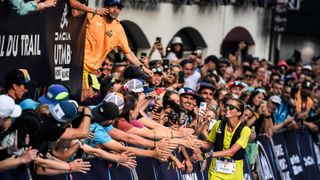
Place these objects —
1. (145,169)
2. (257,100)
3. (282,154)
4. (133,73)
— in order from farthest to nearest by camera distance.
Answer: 1. (282,154)
2. (257,100)
3. (133,73)
4. (145,169)

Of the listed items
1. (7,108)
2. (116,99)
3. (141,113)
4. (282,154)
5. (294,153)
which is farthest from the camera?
(294,153)

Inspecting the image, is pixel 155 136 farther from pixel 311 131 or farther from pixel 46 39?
pixel 311 131

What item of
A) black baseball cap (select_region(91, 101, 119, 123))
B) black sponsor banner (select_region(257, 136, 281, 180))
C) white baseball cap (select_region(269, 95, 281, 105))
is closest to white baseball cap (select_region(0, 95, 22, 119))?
black baseball cap (select_region(91, 101, 119, 123))

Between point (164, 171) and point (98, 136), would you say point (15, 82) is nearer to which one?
point (98, 136)

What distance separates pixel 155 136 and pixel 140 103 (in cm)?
44

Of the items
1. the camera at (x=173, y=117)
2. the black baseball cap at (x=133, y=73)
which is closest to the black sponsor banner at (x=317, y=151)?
the camera at (x=173, y=117)

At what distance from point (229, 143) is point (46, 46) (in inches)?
141

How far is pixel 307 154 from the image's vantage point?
1983cm

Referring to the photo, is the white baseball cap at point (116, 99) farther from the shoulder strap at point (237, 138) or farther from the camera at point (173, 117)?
the shoulder strap at point (237, 138)

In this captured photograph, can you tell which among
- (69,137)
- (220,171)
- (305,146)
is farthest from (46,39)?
(305,146)

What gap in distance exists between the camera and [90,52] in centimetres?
1307

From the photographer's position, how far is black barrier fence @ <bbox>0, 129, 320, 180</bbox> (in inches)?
409

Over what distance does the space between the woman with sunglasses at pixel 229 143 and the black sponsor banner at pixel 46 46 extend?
2.39 m

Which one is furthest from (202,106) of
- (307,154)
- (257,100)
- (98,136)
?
(307,154)
